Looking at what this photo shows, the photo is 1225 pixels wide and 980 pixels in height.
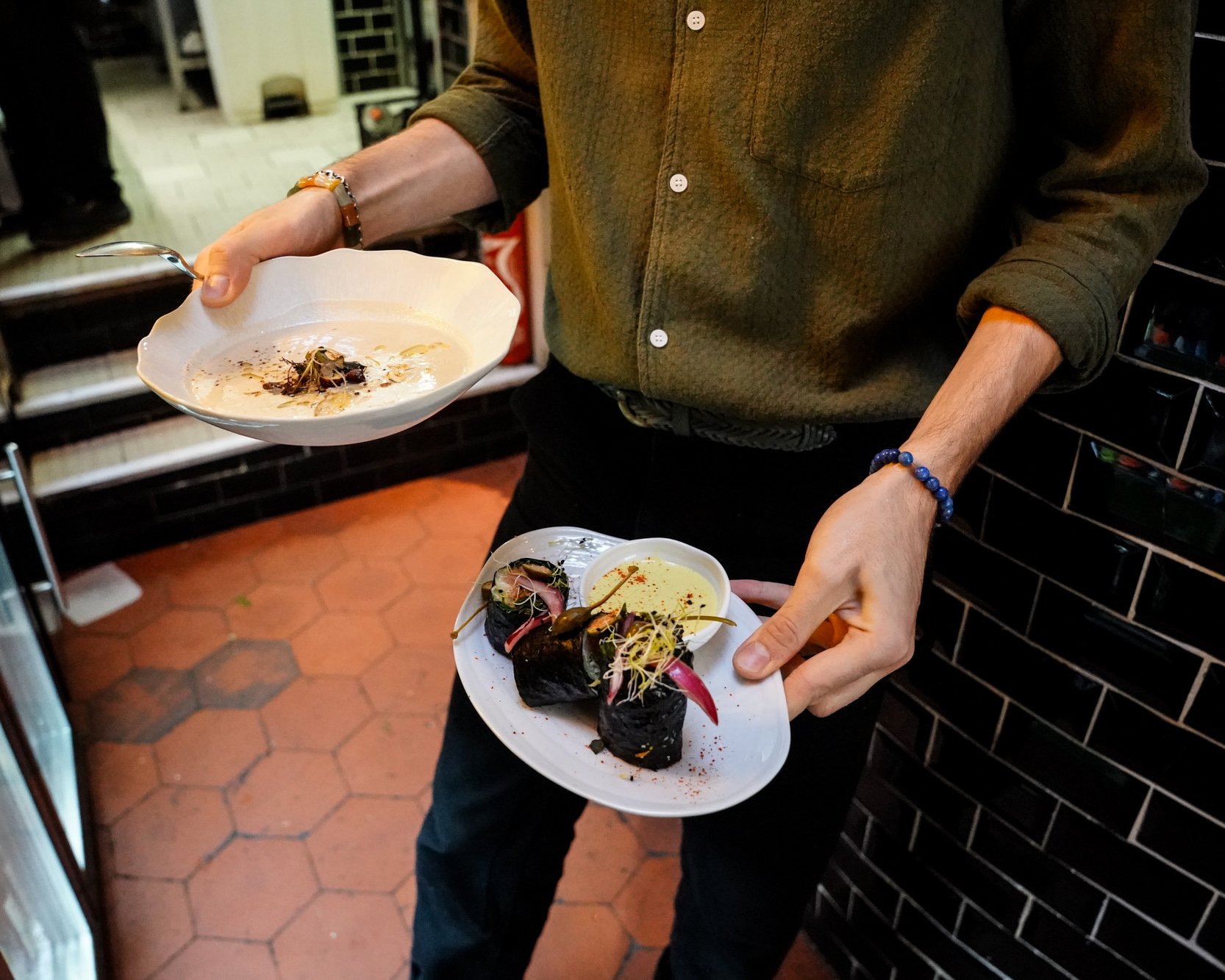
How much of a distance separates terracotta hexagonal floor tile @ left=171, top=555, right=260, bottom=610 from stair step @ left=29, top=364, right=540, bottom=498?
0.32m

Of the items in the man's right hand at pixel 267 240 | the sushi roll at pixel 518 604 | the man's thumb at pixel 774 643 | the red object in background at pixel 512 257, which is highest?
the man's right hand at pixel 267 240

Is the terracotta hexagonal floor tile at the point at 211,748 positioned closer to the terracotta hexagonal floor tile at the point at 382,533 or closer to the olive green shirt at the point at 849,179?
the terracotta hexagonal floor tile at the point at 382,533

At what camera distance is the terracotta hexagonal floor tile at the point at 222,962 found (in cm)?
206

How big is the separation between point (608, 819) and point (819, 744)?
47.7 inches

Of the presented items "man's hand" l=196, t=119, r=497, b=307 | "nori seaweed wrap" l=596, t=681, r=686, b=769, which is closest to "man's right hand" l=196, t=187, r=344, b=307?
"man's hand" l=196, t=119, r=497, b=307

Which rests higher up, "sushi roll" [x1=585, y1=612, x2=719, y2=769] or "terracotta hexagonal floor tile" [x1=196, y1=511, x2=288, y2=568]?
"sushi roll" [x1=585, y1=612, x2=719, y2=769]

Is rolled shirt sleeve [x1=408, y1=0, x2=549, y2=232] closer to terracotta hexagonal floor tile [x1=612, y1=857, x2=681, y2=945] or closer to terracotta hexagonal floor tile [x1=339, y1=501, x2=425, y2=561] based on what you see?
terracotta hexagonal floor tile [x1=612, y1=857, x2=681, y2=945]

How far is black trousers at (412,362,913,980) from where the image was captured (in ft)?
4.35

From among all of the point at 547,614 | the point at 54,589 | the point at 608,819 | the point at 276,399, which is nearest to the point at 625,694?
the point at 547,614

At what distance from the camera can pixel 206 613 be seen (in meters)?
3.01

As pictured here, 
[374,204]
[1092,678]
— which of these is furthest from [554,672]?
[1092,678]

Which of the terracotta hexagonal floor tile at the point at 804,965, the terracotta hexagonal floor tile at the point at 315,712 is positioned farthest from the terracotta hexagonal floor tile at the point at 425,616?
the terracotta hexagonal floor tile at the point at 804,965

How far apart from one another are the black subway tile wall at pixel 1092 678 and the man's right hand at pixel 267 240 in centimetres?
→ 98

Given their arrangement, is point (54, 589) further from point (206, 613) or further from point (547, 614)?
point (547, 614)
